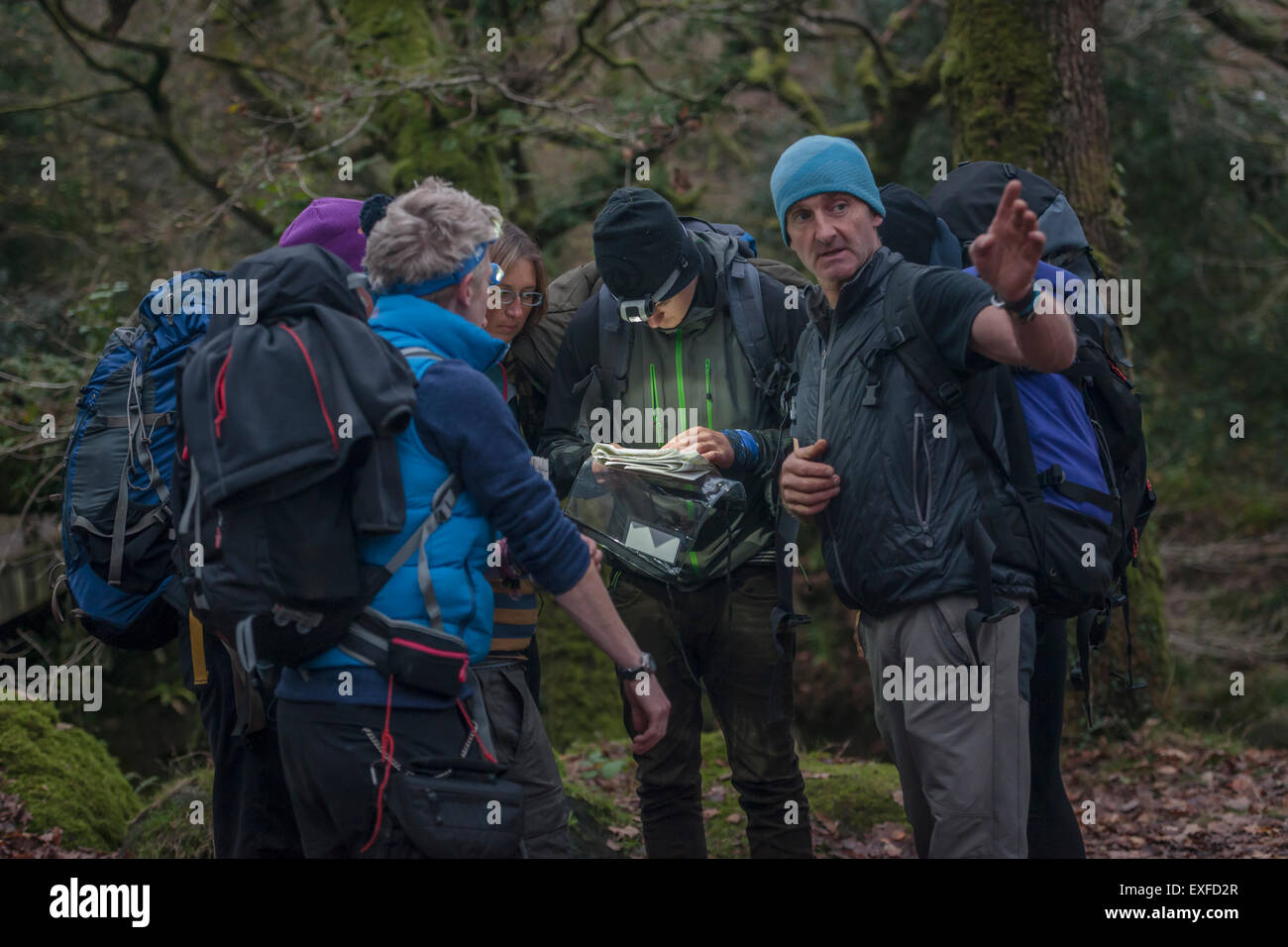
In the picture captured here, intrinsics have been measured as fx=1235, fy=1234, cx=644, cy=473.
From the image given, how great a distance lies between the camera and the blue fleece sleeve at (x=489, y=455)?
8.79ft

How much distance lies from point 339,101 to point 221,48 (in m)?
2.36

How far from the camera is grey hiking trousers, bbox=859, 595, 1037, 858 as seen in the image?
3131mm

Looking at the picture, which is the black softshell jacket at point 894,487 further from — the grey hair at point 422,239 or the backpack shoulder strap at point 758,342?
the grey hair at point 422,239

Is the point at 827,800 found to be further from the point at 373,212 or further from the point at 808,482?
the point at 373,212

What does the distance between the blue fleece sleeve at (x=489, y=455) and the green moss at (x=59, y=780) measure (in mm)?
3576

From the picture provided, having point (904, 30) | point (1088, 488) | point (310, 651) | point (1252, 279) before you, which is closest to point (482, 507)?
point (310, 651)

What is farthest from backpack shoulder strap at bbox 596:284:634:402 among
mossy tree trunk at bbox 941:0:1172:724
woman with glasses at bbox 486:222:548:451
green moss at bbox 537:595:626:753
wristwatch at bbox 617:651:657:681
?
green moss at bbox 537:595:626:753

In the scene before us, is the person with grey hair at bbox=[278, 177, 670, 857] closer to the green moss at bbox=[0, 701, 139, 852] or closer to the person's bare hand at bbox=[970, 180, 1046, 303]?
the person's bare hand at bbox=[970, 180, 1046, 303]

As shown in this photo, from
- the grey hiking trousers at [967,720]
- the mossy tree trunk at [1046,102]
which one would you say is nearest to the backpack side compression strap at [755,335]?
the grey hiking trousers at [967,720]

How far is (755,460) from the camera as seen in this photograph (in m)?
3.85

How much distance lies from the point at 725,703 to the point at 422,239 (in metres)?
1.90

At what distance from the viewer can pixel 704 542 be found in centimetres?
394

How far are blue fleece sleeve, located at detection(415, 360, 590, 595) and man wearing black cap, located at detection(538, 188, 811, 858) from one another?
1.11 meters

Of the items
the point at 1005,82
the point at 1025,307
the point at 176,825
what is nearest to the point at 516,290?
the point at 1025,307
